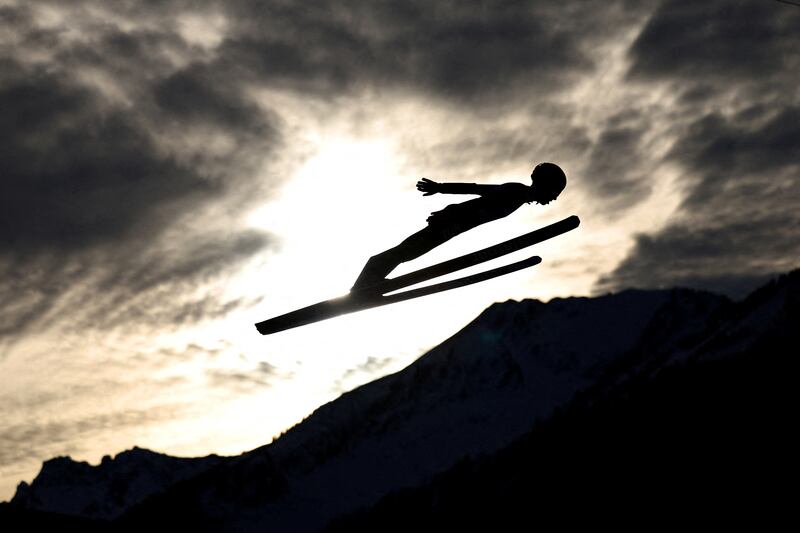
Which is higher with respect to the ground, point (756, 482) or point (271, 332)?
point (271, 332)

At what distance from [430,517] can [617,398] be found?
48.3 m

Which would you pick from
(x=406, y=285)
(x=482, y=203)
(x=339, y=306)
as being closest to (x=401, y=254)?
(x=406, y=285)

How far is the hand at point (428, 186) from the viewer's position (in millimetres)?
9320

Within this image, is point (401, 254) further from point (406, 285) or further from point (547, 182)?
point (547, 182)

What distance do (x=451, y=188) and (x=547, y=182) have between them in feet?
3.67

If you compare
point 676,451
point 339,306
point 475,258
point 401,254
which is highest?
point 401,254

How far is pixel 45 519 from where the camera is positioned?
2283 inches

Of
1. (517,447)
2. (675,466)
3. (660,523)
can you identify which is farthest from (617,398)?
(660,523)

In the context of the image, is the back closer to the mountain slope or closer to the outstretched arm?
the outstretched arm

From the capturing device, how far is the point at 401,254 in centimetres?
995

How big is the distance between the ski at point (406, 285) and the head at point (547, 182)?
39 centimetres

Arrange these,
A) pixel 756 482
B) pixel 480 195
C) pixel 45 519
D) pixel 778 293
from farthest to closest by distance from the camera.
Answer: pixel 778 293, pixel 756 482, pixel 45 519, pixel 480 195

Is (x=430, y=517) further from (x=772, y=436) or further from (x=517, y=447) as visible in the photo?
(x=772, y=436)

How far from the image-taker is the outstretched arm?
30.6ft
